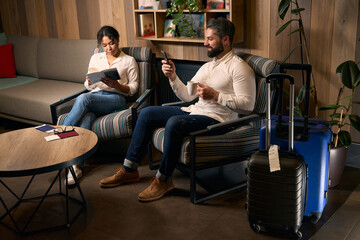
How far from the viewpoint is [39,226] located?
254 centimetres

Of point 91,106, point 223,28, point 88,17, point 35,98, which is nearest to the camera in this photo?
point 223,28

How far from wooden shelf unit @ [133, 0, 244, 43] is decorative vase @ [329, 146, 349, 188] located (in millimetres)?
1065

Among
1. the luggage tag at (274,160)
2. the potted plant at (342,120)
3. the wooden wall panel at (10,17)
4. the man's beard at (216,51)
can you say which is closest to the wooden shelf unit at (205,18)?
the man's beard at (216,51)

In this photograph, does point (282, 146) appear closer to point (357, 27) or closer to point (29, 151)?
point (357, 27)

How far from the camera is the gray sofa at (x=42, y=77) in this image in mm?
3895

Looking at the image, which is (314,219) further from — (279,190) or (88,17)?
(88,17)

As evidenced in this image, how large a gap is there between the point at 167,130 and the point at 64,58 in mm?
2105

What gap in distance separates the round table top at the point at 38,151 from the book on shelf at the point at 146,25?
1.20 metres

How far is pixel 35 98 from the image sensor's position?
3902mm

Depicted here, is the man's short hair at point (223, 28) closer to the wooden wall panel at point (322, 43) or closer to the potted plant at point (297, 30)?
the potted plant at point (297, 30)

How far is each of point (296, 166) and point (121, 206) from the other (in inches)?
46.1

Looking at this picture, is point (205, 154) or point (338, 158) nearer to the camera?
point (205, 154)

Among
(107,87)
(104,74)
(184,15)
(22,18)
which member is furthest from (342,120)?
(22,18)

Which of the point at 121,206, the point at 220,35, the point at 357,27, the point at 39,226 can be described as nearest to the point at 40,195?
the point at 39,226
